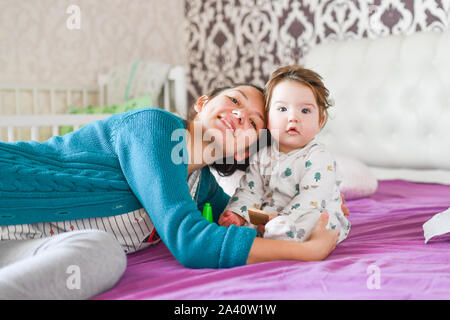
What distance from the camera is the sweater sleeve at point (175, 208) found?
87cm

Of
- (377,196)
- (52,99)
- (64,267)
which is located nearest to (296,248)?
(64,267)

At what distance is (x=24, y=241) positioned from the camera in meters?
0.92

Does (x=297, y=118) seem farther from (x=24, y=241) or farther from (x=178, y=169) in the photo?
(x=24, y=241)

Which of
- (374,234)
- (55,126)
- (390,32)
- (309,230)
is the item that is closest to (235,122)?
(309,230)

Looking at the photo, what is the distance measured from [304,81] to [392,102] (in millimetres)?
1148

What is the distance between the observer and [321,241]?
96 centimetres

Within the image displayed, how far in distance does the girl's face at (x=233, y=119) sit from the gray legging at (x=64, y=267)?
1.17 feet

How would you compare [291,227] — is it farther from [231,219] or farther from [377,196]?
[377,196]

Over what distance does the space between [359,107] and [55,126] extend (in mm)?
1345

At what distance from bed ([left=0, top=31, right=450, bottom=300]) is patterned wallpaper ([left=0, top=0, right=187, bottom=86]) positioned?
117 cm

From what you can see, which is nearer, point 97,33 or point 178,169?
point 178,169

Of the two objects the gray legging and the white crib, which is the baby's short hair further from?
the white crib

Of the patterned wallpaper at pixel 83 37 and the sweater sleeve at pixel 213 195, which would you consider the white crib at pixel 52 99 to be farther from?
the sweater sleeve at pixel 213 195
